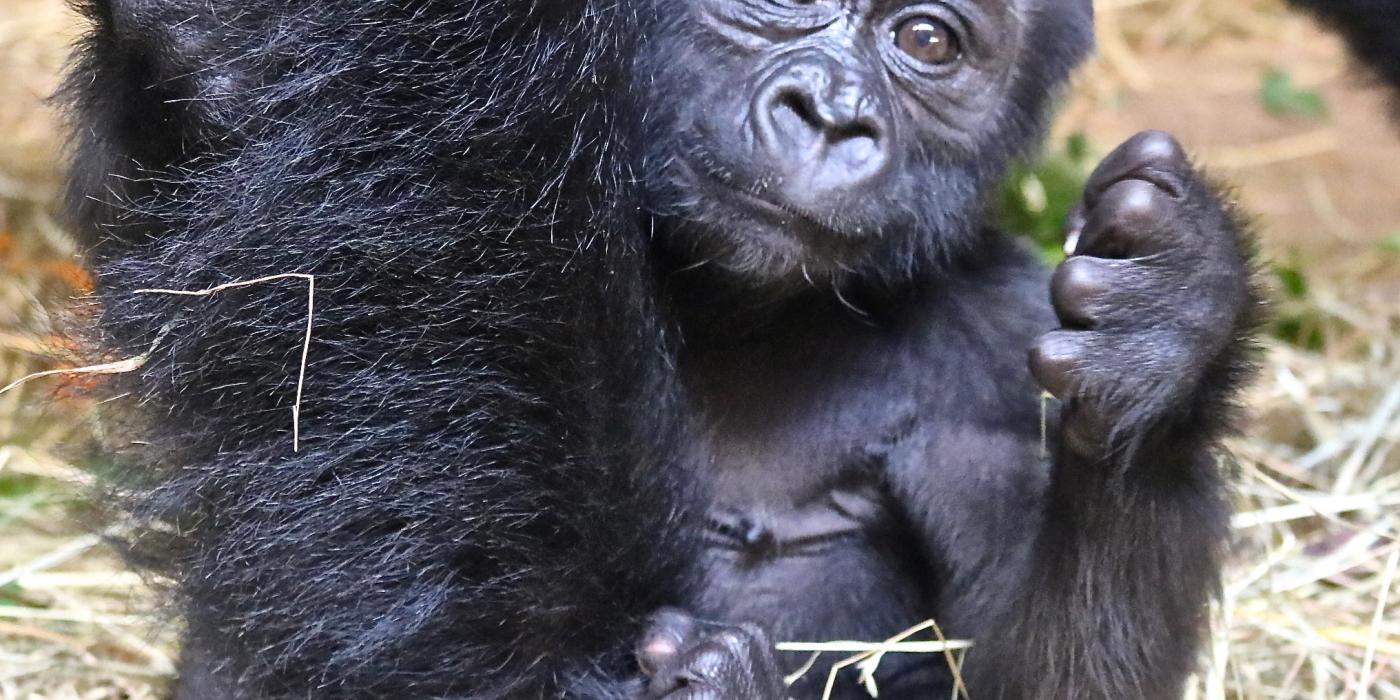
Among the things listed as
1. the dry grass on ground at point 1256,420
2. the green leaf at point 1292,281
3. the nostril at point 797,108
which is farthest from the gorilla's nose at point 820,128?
the green leaf at point 1292,281

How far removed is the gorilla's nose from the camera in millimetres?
2039

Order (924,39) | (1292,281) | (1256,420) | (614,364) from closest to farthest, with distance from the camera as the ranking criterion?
(614,364), (924,39), (1256,420), (1292,281)

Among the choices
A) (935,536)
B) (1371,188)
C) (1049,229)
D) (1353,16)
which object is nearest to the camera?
(935,536)

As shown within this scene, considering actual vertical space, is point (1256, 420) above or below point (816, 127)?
below

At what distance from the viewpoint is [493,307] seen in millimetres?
1695

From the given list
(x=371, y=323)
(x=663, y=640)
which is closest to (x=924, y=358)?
(x=663, y=640)

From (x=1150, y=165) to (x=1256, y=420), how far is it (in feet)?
3.78

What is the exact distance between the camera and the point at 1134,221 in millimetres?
1872

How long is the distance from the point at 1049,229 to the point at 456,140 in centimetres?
259

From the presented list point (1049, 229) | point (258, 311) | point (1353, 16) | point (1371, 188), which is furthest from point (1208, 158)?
point (258, 311)

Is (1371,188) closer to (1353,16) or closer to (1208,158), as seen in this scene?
(1208,158)

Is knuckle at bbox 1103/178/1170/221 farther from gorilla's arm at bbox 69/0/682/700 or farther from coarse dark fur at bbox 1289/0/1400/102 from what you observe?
coarse dark fur at bbox 1289/0/1400/102

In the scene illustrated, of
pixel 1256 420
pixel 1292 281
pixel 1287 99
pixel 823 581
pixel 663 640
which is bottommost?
pixel 1287 99

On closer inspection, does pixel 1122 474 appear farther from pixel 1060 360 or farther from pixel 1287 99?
pixel 1287 99
